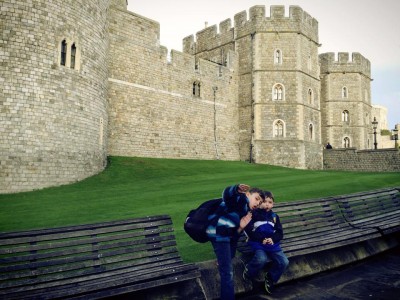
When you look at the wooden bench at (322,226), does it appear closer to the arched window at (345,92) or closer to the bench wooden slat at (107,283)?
the bench wooden slat at (107,283)

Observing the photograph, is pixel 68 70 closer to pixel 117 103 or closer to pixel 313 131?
pixel 117 103

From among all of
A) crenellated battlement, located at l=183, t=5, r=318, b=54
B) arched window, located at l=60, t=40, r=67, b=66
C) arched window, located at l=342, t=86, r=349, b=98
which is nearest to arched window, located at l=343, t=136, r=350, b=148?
arched window, located at l=342, t=86, r=349, b=98

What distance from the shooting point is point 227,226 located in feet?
12.0

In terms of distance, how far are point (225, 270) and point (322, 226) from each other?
2.66 metres

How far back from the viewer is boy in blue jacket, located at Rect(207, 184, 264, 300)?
3.66m

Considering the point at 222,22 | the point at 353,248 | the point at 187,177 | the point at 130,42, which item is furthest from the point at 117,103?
the point at 353,248

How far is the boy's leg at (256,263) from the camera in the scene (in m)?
4.15

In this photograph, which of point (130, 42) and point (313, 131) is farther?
point (313, 131)

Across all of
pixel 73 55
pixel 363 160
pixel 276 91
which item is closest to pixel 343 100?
pixel 363 160

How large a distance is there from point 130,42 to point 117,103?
380cm

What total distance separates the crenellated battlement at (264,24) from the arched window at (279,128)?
269 inches

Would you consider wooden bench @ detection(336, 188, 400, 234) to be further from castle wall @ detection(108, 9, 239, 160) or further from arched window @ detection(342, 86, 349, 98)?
arched window @ detection(342, 86, 349, 98)

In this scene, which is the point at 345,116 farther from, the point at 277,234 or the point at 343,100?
the point at 277,234

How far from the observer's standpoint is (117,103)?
18.8m
